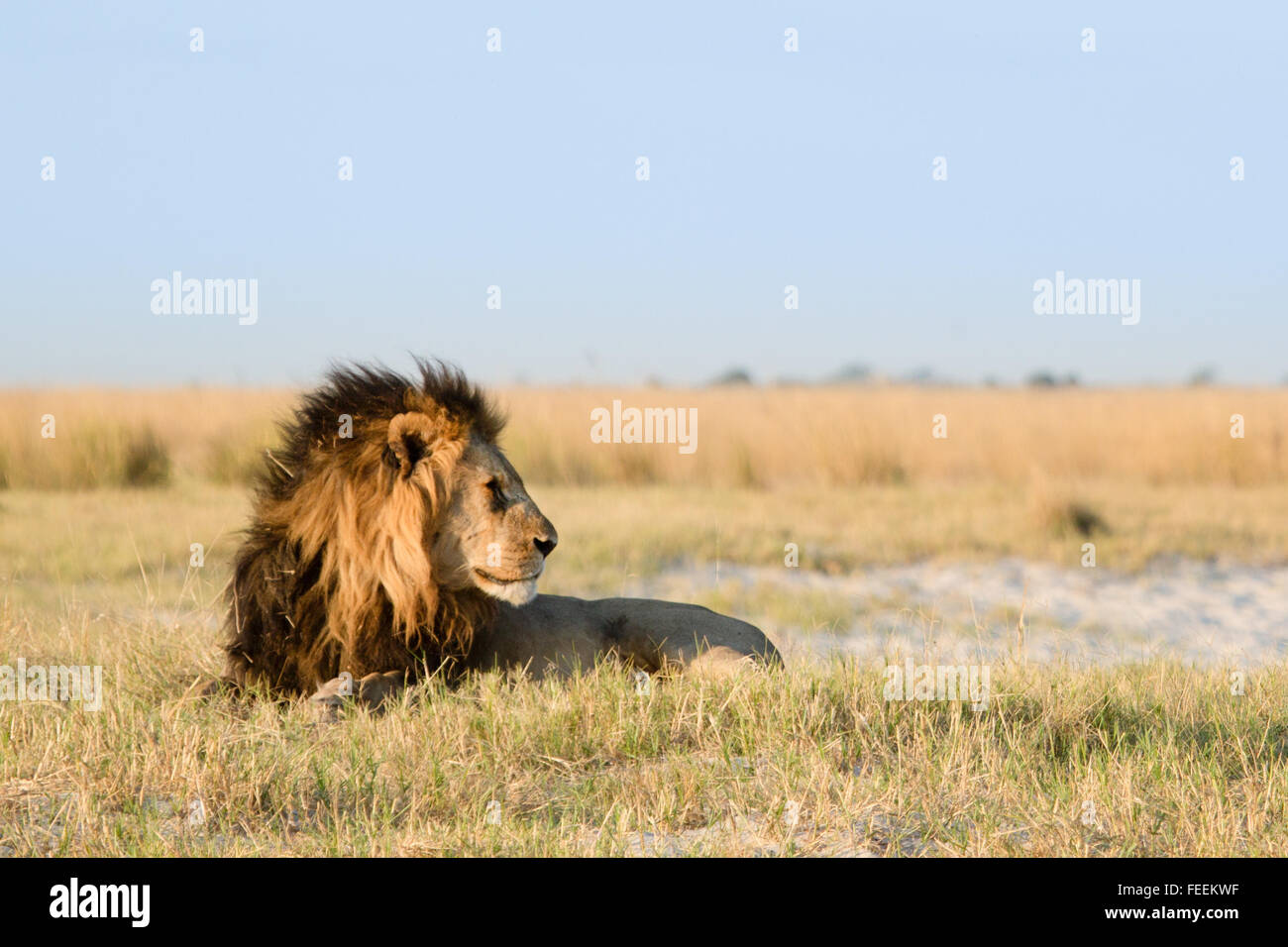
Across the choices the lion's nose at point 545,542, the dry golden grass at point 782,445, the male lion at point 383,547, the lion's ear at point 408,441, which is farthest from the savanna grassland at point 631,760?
the dry golden grass at point 782,445

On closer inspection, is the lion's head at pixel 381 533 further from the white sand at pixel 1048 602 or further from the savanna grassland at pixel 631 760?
the white sand at pixel 1048 602

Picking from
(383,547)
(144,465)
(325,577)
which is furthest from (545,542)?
(144,465)

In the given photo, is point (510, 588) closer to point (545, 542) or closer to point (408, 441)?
point (545, 542)

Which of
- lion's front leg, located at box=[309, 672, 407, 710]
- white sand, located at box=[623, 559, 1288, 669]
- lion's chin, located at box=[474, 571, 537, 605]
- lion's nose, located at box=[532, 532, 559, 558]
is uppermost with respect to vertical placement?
lion's nose, located at box=[532, 532, 559, 558]

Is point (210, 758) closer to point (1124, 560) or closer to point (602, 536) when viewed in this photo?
point (602, 536)

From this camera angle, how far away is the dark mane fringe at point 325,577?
5.20 meters

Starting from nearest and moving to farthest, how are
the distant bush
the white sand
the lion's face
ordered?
1. the lion's face
2. the white sand
3. the distant bush

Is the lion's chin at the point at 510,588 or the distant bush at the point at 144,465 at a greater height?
the distant bush at the point at 144,465

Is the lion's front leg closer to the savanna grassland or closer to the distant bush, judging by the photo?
the savanna grassland

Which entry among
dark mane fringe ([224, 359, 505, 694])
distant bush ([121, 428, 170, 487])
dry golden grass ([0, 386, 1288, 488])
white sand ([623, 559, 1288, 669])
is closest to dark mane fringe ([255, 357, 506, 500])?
dark mane fringe ([224, 359, 505, 694])

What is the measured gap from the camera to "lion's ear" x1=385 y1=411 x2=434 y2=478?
509cm
